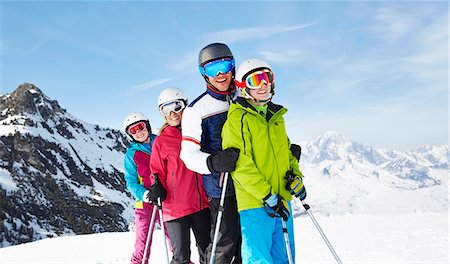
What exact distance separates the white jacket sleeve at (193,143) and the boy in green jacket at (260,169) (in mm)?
316

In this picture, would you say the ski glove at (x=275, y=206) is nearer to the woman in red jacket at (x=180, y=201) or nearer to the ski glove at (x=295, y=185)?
the ski glove at (x=295, y=185)

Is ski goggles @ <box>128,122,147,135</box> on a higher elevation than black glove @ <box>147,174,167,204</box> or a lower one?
higher

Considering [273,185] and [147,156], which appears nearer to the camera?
[273,185]

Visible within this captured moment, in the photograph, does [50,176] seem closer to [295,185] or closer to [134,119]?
[134,119]

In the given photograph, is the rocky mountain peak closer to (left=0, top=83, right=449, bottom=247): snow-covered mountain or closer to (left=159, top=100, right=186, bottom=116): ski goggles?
(left=0, top=83, right=449, bottom=247): snow-covered mountain

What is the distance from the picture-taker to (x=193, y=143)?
15.0 feet

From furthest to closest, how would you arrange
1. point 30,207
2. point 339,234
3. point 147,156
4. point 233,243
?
point 30,207
point 339,234
point 147,156
point 233,243

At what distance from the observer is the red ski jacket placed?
5.09m

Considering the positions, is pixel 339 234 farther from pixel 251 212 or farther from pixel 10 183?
pixel 10 183

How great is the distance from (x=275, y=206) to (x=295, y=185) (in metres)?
0.32

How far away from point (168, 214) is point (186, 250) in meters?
0.50

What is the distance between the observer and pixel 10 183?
340 feet

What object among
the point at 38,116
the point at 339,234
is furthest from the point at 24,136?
the point at 339,234

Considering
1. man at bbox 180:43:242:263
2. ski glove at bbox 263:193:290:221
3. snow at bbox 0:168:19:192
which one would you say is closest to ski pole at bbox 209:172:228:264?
man at bbox 180:43:242:263
